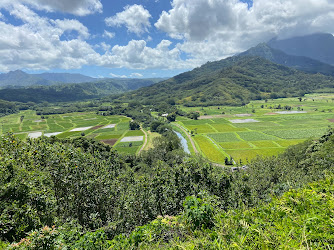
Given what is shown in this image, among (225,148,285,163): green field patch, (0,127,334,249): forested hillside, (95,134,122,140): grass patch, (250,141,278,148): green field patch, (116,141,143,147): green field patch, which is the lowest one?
(225,148,285,163): green field patch

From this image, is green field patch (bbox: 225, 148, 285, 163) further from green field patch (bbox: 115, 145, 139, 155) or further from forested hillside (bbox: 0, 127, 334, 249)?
forested hillside (bbox: 0, 127, 334, 249)

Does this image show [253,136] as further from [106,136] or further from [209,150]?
[106,136]

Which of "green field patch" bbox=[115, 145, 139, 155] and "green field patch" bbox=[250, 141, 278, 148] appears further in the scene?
"green field patch" bbox=[115, 145, 139, 155]

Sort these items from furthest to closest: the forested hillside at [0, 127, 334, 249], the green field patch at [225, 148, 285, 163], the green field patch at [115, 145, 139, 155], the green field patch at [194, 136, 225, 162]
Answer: the green field patch at [115, 145, 139, 155]
the green field patch at [225, 148, 285, 163]
the green field patch at [194, 136, 225, 162]
the forested hillside at [0, 127, 334, 249]

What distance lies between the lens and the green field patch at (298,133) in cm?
8695

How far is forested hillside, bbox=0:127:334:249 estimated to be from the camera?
5.43 metres

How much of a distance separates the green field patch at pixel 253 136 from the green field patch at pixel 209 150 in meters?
20.7

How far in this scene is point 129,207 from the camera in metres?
12.9

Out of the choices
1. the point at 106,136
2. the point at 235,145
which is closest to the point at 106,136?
the point at 106,136

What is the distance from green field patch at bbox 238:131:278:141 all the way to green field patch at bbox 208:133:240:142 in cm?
413

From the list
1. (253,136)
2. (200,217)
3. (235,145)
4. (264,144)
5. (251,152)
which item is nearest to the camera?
(200,217)

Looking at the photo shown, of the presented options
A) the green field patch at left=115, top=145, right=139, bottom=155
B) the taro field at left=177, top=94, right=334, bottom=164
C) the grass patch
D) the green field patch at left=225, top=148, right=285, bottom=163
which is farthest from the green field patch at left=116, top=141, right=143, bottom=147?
the green field patch at left=225, top=148, right=285, bottom=163

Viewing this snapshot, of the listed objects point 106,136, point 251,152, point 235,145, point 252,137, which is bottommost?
point 251,152

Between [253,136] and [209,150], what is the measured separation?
32.6 metres
